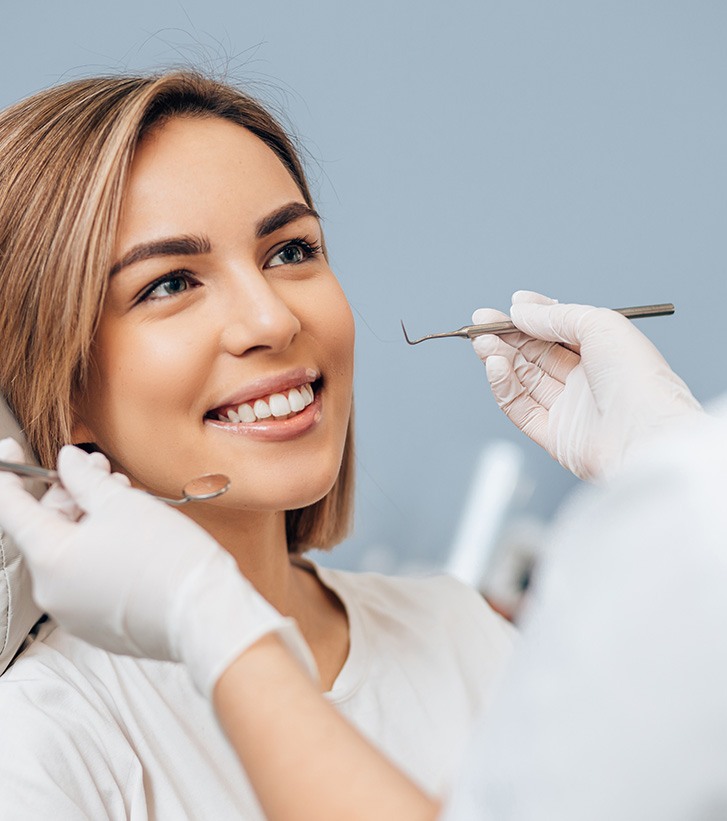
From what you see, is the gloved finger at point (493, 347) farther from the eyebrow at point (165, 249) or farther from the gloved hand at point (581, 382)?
the eyebrow at point (165, 249)

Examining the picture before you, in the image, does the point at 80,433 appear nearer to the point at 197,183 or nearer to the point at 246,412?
the point at 246,412

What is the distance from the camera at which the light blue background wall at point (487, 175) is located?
2088mm

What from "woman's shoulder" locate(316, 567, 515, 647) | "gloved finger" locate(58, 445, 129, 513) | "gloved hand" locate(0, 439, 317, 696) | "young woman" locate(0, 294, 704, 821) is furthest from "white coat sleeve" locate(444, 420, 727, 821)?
"woman's shoulder" locate(316, 567, 515, 647)

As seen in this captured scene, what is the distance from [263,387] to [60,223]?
1.07 feet

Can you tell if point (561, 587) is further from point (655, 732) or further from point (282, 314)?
point (282, 314)

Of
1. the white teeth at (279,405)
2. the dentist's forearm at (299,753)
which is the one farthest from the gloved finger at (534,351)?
the dentist's forearm at (299,753)

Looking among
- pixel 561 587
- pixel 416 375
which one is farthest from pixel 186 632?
pixel 416 375

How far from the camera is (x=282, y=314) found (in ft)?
3.99

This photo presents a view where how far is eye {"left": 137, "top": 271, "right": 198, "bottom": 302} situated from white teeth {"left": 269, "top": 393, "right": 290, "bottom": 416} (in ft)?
0.58

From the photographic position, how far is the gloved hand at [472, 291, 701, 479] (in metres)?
1.09

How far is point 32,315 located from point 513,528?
3.92 ft

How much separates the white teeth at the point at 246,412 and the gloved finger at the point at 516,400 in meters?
0.37

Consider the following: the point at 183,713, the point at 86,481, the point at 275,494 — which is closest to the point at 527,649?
the point at 86,481

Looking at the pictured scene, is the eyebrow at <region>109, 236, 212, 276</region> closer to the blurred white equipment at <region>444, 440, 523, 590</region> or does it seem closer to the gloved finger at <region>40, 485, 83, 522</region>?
the gloved finger at <region>40, 485, 83, 522</region>
